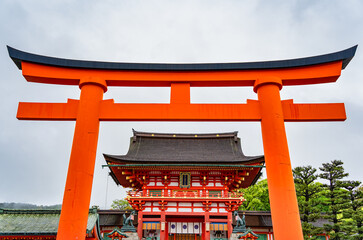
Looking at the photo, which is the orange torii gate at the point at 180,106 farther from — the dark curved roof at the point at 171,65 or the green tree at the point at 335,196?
the green tree at the point at 335,196

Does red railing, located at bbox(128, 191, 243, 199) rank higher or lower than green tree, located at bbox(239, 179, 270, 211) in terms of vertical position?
lower

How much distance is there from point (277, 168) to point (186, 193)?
10688mm

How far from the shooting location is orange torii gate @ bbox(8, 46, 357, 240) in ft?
17.5

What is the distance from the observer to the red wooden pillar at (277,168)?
5133mm

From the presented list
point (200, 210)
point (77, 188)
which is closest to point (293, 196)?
point (77, 188)

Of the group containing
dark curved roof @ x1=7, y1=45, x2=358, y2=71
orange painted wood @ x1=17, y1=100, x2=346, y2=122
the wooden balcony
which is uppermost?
dark curved roof @ x1=7, y1=45, x2=358, y2=71

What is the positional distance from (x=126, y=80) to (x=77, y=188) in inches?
107

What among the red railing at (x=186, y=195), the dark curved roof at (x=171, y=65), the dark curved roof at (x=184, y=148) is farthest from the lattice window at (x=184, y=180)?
the dark curved roof at (x=171, y=65)

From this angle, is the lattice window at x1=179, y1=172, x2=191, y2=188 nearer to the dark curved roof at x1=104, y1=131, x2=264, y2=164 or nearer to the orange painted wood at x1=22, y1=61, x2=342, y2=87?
the dark curved roof at x1=104, y1=131, x2=264, y2=164

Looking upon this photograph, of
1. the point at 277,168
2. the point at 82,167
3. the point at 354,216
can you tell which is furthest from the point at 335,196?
the point at 82,167

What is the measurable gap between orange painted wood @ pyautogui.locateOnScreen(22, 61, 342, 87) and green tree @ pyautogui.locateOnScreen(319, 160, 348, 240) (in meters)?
11.4

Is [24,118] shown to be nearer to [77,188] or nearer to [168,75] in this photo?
[77,188]

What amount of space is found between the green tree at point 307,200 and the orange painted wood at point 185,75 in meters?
10.8

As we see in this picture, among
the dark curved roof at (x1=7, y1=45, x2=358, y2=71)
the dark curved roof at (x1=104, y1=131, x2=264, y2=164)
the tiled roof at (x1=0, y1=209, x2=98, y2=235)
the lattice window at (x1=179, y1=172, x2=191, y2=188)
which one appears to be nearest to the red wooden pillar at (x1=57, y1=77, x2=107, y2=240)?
the dark curved roof at (x1=7, y1=45, x2=358, y2=71)
